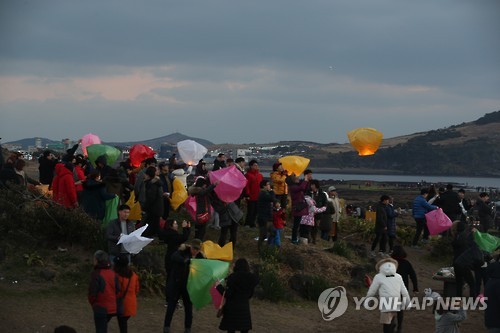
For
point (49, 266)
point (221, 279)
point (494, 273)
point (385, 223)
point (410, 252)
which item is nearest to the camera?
point (494, 273)

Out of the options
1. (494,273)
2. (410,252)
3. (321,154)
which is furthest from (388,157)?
(494,273)

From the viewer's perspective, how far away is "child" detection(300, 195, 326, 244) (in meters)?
18.9

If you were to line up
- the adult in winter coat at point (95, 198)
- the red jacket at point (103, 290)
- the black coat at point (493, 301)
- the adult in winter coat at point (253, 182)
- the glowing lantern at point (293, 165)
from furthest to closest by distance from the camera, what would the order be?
the glowing lantern at point (293, 165) < the adult in winter coat at point (253, 182) < the adult in winter coat at point (95, 198) < the black coat at point (493, 301) < the red jacket at point (103, 290)

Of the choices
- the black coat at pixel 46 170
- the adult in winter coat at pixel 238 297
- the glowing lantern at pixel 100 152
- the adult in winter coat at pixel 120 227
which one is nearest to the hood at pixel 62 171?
the adult in winter coat at pixel 120 227

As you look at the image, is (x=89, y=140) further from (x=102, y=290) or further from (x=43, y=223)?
(x=102, y=290)

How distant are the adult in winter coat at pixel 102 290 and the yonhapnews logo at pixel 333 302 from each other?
18.2ft

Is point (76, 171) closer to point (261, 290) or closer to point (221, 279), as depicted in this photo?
point (261, 290)

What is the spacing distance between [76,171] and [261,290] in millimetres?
5073

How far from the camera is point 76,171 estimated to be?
57.7 ft

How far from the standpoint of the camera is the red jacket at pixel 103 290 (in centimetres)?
1023

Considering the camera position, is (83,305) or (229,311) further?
(83,305)

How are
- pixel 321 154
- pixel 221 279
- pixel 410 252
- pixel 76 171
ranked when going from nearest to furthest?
pixel 221 279
pixel 76 171
pixel 410 252
pixel 321 154

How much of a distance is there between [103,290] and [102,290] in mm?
19

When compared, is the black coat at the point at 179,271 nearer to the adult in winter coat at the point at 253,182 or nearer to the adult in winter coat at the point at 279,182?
the adult in winter coat at the point at 253,182
